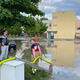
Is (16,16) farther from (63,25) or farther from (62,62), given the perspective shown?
(63,25)

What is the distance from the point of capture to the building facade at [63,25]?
159 feet

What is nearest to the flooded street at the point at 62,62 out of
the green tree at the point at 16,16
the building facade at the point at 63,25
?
the green tree at the point at 16,16

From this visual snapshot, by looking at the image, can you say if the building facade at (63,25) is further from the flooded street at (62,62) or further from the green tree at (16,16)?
the green tree at (16,16)

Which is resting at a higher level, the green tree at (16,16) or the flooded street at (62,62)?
the green tree at (16,16)

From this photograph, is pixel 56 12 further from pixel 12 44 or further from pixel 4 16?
pixel 4 16

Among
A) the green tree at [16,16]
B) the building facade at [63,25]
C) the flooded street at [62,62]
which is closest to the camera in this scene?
the flooded street at [62,62]

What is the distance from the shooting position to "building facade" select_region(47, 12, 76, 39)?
1902 inches

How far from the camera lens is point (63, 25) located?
161 feet

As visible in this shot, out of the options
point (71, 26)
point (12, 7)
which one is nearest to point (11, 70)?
point (12, 7)

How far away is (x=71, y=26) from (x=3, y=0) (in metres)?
42.3

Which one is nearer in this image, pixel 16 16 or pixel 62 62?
pixel 62 62

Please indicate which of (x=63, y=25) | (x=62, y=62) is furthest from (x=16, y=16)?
(x=63, y=25)

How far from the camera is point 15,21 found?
1104 centimetres

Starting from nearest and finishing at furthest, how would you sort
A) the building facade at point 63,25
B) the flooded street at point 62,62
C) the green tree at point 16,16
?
the flooded street at point 62,62 < the green tree at point 16,16 < the building facade at point 63,25
